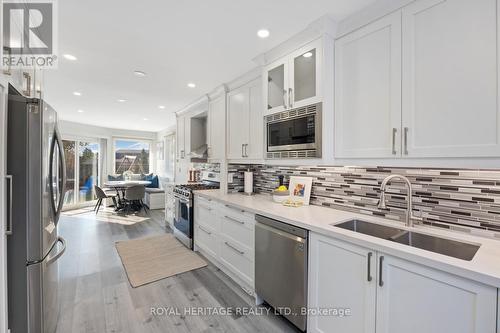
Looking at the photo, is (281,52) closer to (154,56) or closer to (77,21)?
(154,56)

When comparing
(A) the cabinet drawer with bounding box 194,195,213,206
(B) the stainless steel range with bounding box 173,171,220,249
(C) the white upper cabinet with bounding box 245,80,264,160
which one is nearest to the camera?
(C) the white upper cabinet with bounding box 245,80,264,160

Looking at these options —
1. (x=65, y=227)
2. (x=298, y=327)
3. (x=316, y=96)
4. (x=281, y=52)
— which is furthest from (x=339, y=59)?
(x=65, y=227)

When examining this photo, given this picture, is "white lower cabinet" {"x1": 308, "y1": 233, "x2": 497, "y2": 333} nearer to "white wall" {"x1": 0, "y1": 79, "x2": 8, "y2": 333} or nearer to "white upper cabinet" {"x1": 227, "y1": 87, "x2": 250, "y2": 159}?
"white upper cabinet" {"x1": 227, "y1": 87, "x2": 250, "y2": 159}

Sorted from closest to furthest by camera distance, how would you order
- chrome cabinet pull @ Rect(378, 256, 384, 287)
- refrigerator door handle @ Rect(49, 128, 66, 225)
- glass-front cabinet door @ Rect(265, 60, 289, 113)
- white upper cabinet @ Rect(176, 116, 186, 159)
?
chrome cabinet pull @ Rect(378, 256, 384, 287), refrigerator door handle @ Rect(49, 128, 66, 225), glass-front cabinet door @ Rect(265, 60, 289, 113), white upper cabinet @ Rect(176, 116, 186, 159)

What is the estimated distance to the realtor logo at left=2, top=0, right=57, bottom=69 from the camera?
1.33 m

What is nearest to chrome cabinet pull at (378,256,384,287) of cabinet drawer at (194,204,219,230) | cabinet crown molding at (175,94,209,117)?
cabinet drawer at (194,204,219,230)

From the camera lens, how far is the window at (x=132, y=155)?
770cm

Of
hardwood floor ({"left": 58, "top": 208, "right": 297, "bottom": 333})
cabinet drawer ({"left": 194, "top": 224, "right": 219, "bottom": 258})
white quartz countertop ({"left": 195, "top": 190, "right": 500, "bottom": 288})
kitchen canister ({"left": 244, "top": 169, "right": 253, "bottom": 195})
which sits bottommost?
hardwood floor ({"left": 58, "top": 208, "right": 297, "bottom": 333})

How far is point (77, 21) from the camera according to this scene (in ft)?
6.01

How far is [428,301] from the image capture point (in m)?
1.11

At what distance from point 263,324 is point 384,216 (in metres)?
1.36

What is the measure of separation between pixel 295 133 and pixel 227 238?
1443mm

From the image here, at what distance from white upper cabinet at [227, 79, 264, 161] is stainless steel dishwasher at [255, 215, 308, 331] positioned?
40.2 inches

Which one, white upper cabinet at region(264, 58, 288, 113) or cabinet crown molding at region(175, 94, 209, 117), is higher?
cabinet crown molding at region(175, 94, 209, 117)
